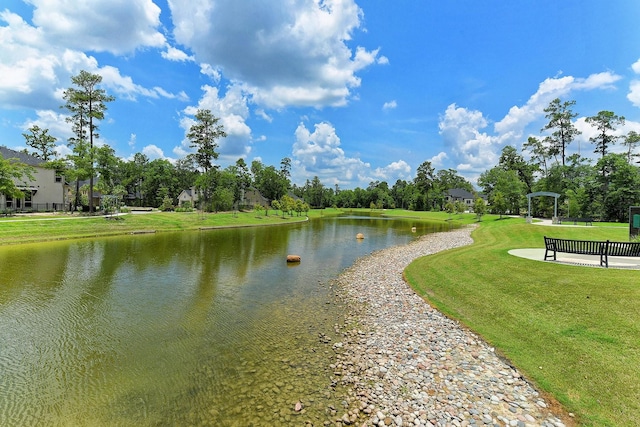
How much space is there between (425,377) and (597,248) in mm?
12742

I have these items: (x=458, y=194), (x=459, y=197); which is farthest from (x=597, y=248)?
(x=458, y=194)

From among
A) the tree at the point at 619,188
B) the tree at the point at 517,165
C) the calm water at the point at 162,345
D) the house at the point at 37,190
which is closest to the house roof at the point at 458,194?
the tree at the point at 517,165

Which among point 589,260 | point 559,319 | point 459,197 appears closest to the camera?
point 559,319

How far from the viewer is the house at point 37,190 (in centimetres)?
4112

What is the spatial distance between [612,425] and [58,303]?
56.0 ft

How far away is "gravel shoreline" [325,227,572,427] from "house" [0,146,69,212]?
53886 mm

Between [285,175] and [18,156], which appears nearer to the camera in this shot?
[18,156]

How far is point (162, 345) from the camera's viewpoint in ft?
27.6

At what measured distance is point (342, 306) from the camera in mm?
11742

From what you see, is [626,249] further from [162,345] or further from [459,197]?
[459,197]

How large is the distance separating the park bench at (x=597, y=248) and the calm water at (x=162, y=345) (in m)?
11.1

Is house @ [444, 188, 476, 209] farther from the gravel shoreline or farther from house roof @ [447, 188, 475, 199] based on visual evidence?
the gravel shoreline

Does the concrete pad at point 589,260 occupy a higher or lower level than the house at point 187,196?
lower

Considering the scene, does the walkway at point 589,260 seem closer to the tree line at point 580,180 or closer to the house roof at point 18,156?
the tree line at point 580,180
